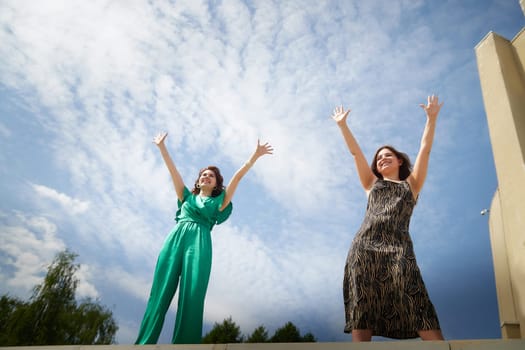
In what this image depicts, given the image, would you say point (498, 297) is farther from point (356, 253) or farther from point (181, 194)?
point (181, 194)

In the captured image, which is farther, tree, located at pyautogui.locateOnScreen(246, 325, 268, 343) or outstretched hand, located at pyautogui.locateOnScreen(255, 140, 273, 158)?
tree, located at pyautogui.locateOnScreen(246, 325, 268, 343)

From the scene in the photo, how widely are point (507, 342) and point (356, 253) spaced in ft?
4.33

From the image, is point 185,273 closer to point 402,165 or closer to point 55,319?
point 402,165

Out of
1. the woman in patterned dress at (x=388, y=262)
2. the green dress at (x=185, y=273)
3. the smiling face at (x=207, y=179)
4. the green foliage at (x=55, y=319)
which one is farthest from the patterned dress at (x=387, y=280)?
the green foliage at (x=55, y=319)

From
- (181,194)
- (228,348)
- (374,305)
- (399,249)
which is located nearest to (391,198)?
(399,249)

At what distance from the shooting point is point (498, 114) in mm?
4223

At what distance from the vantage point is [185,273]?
4133mm

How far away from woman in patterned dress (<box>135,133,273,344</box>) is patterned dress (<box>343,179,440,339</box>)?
170 cm

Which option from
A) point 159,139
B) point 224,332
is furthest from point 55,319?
point 159,139

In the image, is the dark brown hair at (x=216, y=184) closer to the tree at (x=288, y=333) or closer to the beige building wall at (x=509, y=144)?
the beige building wall at (x=509, y=144)

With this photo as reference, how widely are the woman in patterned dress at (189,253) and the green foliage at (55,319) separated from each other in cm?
1741

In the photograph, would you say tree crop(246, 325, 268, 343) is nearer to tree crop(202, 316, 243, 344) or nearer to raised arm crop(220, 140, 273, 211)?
tree crop(202, 316, 243, 344)

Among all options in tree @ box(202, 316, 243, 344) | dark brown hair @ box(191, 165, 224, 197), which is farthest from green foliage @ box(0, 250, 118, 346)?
dark brown hair @ box(191, 165, 224, 197)

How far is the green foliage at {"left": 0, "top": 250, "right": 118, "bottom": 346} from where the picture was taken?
61.0 feet
